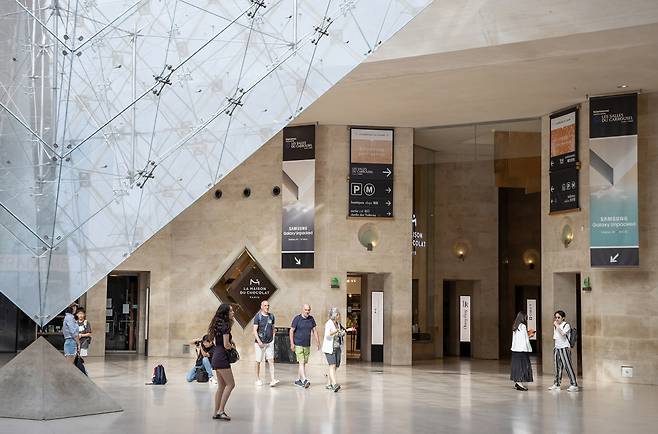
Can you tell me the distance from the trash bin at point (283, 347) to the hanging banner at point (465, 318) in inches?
218

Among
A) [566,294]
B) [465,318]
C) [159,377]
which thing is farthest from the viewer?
→ [465,318]

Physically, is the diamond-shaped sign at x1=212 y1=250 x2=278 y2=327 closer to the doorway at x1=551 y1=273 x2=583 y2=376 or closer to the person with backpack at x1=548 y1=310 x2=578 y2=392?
the doorway at x1=551 y1=273 x2=583 y2=376

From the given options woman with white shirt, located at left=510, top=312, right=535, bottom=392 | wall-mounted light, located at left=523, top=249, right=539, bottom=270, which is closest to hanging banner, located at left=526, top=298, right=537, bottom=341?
wall-mounted light, located at left=523, top=249, right=539, bottom=270

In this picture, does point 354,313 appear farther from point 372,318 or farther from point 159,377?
point 159,377

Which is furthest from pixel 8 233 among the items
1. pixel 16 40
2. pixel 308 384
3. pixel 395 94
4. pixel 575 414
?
pixel 395 94

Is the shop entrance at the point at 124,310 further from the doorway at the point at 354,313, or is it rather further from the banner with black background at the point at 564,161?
the banner with black background at the point at 564,161

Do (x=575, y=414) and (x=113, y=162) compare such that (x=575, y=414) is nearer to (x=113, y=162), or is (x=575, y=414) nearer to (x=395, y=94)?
(x=113, y=162)

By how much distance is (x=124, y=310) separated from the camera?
2341 cm

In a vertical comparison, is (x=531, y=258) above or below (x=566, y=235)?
below

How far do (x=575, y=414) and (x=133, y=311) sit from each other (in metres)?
14.9

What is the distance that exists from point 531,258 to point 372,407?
15.1 m

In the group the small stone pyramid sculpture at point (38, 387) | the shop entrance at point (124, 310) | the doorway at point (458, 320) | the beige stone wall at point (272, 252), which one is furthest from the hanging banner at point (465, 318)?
the small stone pyramid sculpture at point (38, 387)

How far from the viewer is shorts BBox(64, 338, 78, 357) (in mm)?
12755

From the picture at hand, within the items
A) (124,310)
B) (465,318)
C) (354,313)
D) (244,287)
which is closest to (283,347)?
(244,287)
